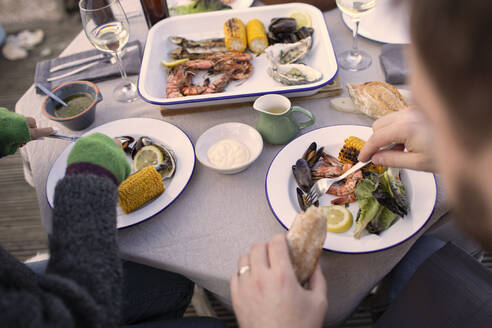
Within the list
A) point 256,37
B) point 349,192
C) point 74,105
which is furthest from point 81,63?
point 349,192

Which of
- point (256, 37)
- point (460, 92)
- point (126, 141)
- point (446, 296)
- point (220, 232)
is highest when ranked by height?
point (460, 92)

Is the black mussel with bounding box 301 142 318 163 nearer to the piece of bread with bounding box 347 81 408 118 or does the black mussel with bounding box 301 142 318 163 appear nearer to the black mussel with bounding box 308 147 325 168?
the black mussel with bounding box 308 147 325 168

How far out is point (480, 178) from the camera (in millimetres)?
435

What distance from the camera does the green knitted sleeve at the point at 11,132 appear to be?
1.08 m

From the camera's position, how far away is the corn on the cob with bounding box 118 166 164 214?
3.32 ft

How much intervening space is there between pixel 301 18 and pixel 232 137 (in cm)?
82

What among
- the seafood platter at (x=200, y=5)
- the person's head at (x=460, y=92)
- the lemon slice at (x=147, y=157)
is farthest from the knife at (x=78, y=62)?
the person's head at (x=460, y=92)

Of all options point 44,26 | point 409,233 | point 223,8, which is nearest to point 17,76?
point 44,26

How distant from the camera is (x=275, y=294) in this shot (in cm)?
72

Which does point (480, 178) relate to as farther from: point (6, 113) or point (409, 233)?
point (6, 113)

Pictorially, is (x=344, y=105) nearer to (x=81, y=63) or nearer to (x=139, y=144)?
(x=139, y=144)

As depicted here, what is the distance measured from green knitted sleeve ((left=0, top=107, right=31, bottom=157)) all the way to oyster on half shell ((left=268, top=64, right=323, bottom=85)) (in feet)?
3.09

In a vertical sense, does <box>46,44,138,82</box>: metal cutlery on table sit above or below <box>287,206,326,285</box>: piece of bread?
above

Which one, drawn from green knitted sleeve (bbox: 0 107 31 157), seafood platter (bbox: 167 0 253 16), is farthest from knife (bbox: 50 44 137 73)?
green knitted sleeve (bbox: 0 107 31 157)
